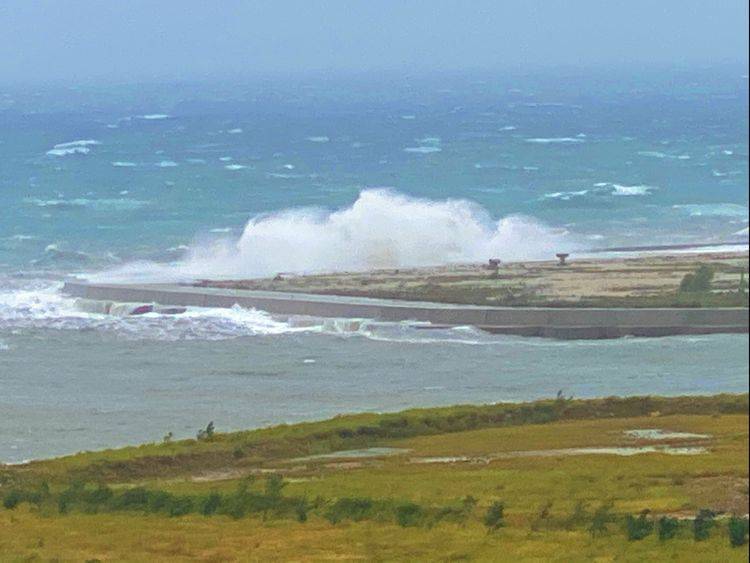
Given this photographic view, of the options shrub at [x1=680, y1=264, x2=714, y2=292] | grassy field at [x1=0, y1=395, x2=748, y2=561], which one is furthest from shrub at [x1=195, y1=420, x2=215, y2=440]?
shrub at [x1=680, y1=264, x2=714, y2=292]

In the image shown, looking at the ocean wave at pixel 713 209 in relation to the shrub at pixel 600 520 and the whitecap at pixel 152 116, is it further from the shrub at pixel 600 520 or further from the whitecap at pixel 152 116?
the whitecap at pixel 152 116

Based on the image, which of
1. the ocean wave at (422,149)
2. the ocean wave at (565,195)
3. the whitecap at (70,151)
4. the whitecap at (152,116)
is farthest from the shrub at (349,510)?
the whitecap at (152,116)

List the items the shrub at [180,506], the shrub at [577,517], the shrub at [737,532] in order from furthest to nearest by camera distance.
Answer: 1. the shrub at [180,506]
2. the shrub at [577,517]
3. the shrub at [737,532]

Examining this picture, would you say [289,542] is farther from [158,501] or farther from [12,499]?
[12,499]

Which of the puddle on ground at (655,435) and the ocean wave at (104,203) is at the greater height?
the ocean wave at (104,203)

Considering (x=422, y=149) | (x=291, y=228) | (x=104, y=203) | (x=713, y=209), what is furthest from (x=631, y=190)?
(x=104, y=203)

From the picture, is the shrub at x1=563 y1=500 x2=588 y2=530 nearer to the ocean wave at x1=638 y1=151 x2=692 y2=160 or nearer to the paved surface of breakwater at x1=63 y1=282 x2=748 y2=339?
the paved surface of breakwater at x1=63 y1=282 x2=748 y2=339
